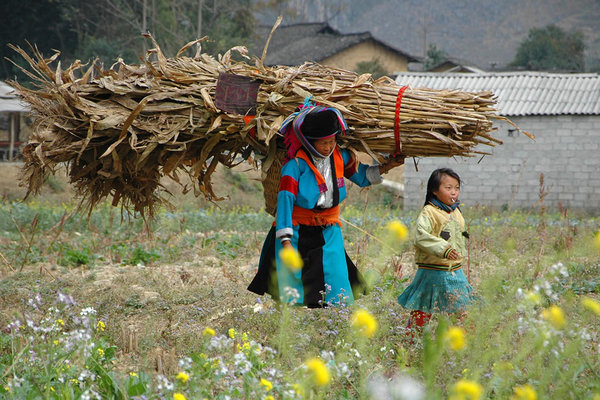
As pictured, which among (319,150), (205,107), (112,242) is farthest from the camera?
(112,242)

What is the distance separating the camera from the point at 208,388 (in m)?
2.72

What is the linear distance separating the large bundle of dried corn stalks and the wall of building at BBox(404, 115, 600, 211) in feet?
31.5

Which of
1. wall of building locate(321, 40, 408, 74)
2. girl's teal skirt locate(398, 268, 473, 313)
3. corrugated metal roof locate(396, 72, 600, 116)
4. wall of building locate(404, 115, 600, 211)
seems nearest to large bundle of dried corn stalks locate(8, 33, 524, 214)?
girl's teal skirt locate(398, 268, 473, 313)

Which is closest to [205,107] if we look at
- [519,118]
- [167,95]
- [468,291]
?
[167,95]

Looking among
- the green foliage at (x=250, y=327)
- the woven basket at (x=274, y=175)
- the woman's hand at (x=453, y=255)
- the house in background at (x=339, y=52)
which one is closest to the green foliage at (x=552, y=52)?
the house in background at (x=339, y=52)

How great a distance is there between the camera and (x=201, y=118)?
13.4 ft

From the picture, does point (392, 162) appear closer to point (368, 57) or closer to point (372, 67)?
point (372, 67)

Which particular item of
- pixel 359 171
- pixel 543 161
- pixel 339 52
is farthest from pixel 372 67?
pixel 359 171

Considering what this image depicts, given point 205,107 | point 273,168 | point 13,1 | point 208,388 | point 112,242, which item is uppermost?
point 13,1

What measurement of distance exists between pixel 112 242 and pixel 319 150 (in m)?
4.12

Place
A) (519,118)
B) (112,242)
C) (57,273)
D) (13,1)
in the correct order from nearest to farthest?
(57,273) < (112,242) < (519,118) < (13,1)

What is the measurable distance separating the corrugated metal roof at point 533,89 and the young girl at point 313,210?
35.6ft

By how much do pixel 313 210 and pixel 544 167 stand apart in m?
11.0

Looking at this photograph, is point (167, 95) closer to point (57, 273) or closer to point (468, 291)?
point (468, 291)
